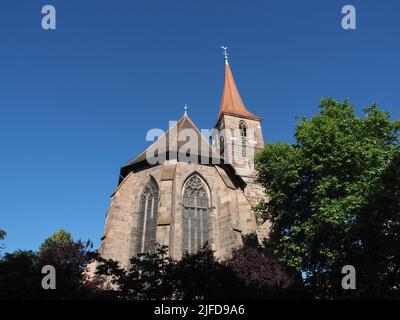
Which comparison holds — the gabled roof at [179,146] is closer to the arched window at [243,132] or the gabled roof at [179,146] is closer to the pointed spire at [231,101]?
the arched window at [243,132]

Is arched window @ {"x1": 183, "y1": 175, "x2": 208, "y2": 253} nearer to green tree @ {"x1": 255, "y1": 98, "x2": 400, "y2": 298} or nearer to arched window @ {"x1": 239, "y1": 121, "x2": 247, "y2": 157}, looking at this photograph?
green tree @ {"x1": 255, "y1": 98, "x2": 400, "y2": 298}

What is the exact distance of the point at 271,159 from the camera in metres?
18.4

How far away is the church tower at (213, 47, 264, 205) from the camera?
30922mm

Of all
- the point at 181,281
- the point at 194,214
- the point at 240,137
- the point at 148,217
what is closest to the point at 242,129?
the point at 240,137

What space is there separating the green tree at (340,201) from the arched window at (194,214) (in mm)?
3005

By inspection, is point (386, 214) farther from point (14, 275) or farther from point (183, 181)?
point (14, 275)

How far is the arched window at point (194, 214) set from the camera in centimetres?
1789

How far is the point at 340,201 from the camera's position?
46.2 ft

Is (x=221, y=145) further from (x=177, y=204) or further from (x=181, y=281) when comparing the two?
(x=181, y=281)

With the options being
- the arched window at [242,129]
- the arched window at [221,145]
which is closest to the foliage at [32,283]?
the arched window at [221,145]

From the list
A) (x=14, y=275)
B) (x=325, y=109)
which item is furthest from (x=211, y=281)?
(x=325, y=109)

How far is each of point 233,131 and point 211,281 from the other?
27.4 m

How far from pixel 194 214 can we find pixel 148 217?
234cm
